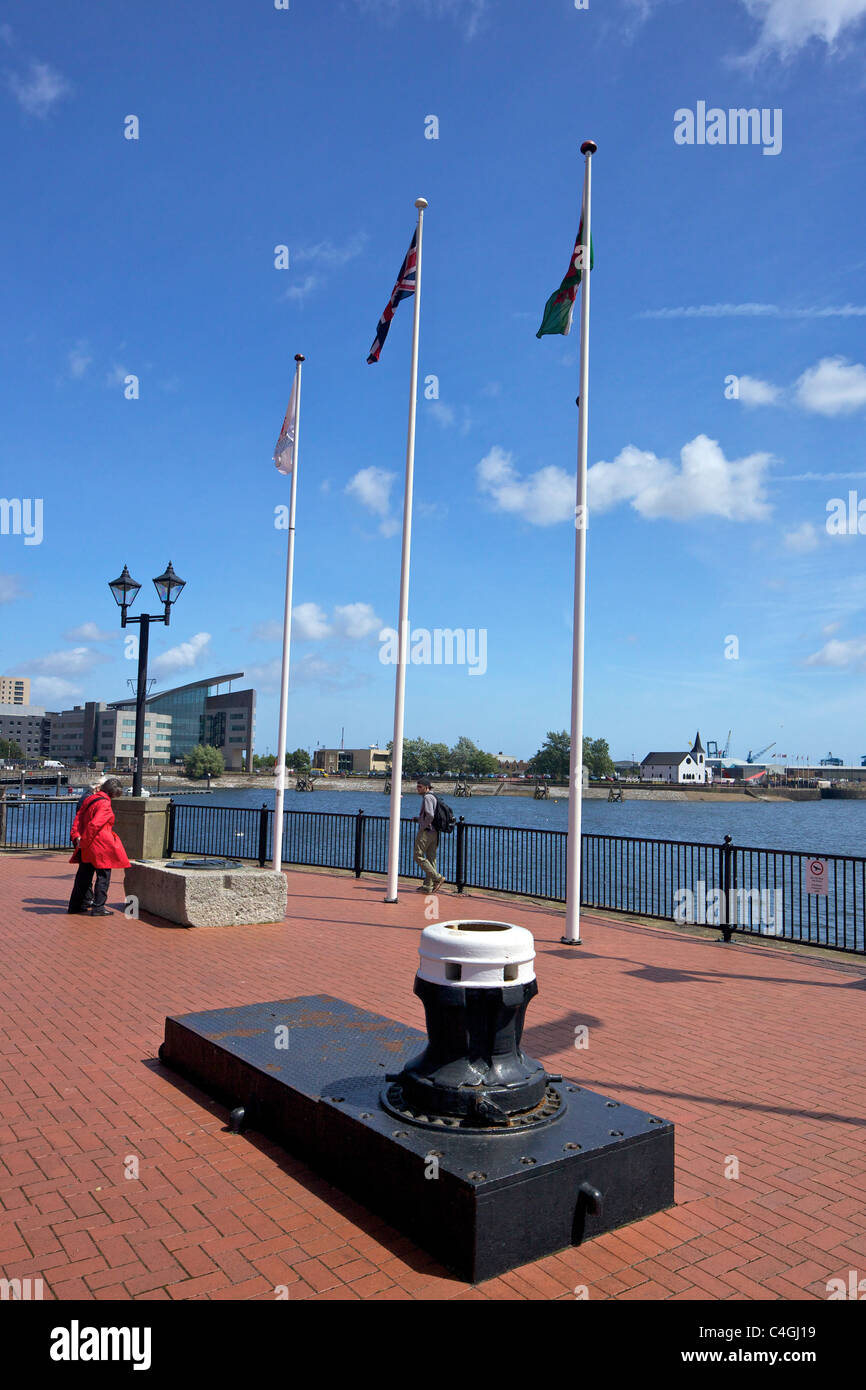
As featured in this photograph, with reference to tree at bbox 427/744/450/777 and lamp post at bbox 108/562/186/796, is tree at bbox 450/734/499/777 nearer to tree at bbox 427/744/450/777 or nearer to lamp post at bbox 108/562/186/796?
tree at bbox 427/744/450/777

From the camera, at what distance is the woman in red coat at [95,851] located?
10148 millimetres

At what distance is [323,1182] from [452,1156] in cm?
90

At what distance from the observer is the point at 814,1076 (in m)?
5.46

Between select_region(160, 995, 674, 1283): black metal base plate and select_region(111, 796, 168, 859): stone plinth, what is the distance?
33.9ft

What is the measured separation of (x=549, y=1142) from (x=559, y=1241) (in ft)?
1.09

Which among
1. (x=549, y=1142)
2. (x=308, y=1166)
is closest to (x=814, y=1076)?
(x=549, y=1142)

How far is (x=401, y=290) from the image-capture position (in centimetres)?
1289

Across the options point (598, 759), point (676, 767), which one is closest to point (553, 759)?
point (598, 759)

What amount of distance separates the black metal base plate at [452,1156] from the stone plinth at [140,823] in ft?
33.9

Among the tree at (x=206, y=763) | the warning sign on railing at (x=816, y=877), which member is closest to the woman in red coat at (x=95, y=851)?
the warning sign on railing at (x=816, y=877)

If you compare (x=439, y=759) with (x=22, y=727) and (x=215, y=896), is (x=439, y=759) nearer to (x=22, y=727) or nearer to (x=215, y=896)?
(x=22, y=727)
